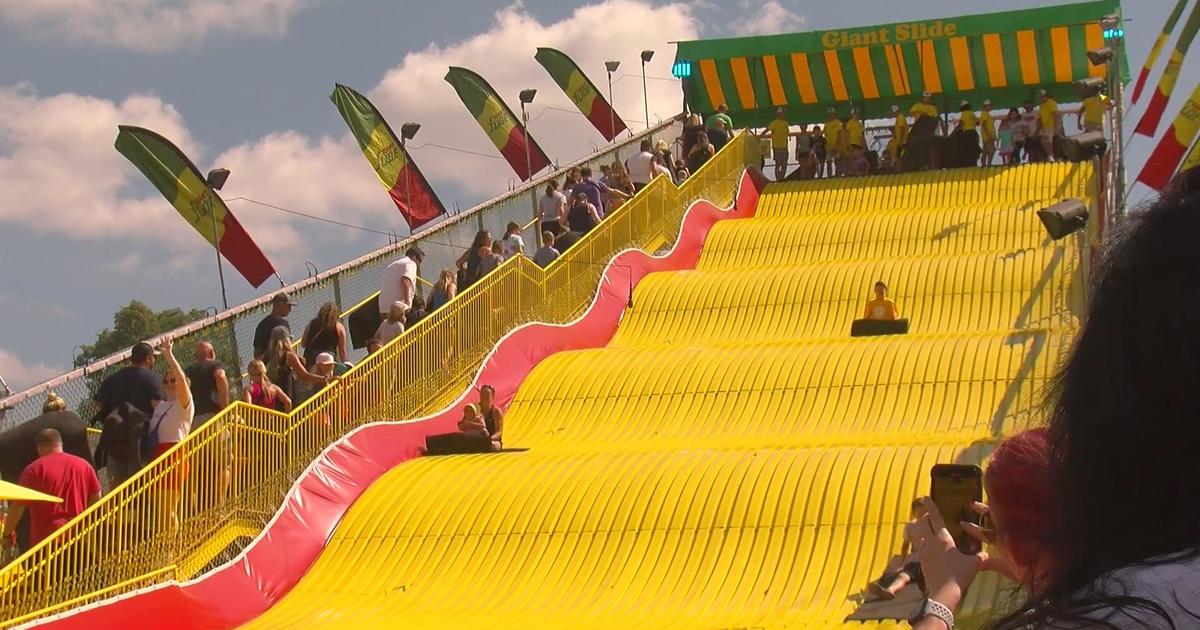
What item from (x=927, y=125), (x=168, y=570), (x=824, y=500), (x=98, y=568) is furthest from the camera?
(x=927, y=125)

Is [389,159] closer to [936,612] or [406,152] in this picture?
[406,152]

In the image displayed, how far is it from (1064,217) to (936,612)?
1344cm

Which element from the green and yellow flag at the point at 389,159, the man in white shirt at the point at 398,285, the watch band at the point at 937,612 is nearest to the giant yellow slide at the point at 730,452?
the man in white shirt at the point at 398,285

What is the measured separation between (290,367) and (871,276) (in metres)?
8.17

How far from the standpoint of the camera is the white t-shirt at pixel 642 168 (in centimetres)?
2644

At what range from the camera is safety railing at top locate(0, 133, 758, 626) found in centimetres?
1078

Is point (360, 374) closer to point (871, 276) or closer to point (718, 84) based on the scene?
point (871, 276)

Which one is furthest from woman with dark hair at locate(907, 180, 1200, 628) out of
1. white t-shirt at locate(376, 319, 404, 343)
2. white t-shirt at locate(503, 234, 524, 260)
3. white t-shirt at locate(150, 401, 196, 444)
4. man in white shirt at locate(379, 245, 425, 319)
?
white t-shirt at locate(503, 234, 524, 260)

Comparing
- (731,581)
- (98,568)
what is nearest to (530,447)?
(731,581)

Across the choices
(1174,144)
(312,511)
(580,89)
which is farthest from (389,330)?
(580,89)

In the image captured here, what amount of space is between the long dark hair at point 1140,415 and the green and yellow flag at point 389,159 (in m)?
24.1

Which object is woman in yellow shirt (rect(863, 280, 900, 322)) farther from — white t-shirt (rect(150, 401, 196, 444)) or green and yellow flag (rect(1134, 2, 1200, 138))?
white t-shirt (rect(150, 401, 196, 444))

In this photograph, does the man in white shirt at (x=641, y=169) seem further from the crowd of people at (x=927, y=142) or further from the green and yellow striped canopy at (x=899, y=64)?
the green and yellow striped canopy at (x=899, y=64)

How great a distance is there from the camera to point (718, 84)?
36812 mm
